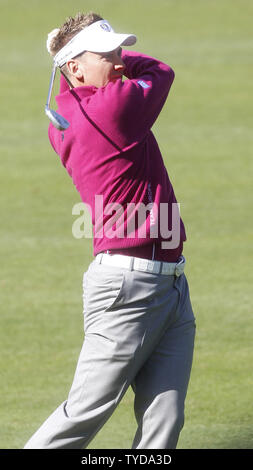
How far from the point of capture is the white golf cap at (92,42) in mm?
4211

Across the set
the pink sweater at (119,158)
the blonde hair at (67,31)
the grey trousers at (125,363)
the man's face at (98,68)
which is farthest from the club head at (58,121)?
the grey trousers at (125,363)

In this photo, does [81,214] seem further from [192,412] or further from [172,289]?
[172,289]

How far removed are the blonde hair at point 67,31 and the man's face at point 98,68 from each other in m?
0.13

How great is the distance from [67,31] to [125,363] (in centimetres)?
142

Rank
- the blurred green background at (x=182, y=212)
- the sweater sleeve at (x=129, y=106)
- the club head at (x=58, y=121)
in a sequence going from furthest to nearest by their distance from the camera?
the blurred green background at (x=182, y=212)
the sweater sleeve at (x=129, y=106)
the club head at (x=58, y=121)

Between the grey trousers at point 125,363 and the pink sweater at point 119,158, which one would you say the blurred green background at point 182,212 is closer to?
the grey trousers at point 125,363

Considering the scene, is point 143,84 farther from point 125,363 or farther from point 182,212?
point 182,212

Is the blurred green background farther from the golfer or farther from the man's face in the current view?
the man's face

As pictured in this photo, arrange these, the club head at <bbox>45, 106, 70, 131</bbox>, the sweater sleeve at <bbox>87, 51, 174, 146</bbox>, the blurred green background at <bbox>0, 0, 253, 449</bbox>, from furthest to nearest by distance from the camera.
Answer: the blurred green background at <bbox>0, 0, 253, 449</bbox>, the sweater sleeve at <bbox>87, 51, 174, 146</bbox>, the club head at <bbox>45, 106, 70, 131</bbox>

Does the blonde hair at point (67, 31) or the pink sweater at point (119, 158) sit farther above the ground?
the blonde hair at point (67, 31)

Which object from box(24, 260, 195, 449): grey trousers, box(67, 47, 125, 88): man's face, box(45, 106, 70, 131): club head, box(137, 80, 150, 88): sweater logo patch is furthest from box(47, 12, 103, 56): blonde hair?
box(24, 260, 195, 449): grey trousers

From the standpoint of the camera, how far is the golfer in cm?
417

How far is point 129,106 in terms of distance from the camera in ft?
13.5

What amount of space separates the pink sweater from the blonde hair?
0.81ft
